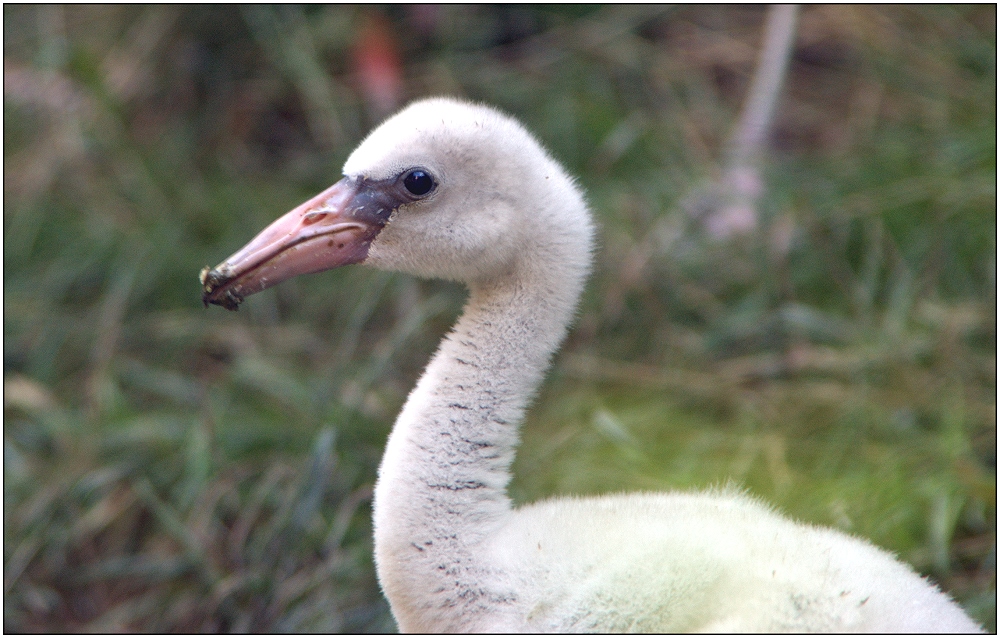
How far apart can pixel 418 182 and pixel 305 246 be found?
0.24 metres

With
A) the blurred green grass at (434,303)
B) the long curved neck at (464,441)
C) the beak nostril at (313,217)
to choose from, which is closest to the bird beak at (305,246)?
the beak nostril at (313,217)

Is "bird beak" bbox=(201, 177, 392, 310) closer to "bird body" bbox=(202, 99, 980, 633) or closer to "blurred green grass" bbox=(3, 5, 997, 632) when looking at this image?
"bird body" bbox=(202, 99, 980, 633)

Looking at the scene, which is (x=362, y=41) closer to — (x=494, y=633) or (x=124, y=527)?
(x=124, y=527)

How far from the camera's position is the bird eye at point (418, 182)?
2.02m

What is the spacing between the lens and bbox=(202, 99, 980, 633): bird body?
5.79 ft

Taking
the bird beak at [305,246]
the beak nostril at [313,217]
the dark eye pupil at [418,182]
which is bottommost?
the bird beak at [305,246]

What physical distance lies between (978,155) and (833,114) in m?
1.19

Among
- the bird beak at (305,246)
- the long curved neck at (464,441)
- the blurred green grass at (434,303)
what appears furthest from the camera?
the blurred green grass at (434,303)

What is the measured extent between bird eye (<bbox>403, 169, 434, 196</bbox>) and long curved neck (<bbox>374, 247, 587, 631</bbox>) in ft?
0.70

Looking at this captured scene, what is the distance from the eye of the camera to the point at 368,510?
3.01m

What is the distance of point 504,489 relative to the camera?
1983mm

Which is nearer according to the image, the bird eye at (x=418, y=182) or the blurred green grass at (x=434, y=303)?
the bird eye at (x=418, y=182)

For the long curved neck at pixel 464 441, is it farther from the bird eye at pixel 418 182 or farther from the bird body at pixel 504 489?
the bird eye at pixel 418 182

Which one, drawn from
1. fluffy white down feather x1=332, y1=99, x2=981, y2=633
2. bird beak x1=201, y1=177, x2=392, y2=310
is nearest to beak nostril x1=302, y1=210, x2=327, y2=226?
bird beak x1=201, y1=177, x2=392, y2=310
